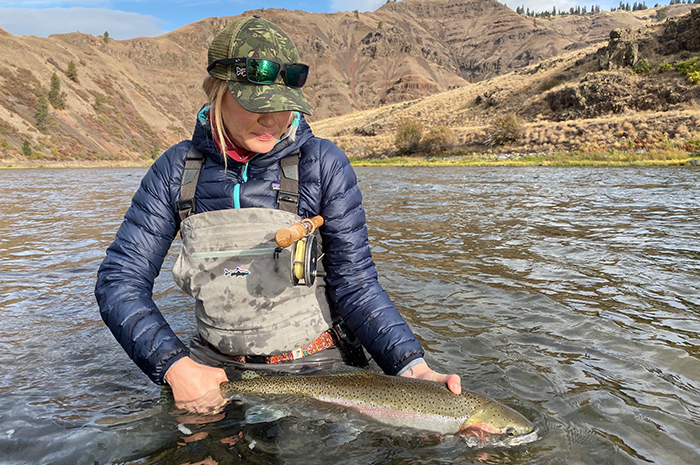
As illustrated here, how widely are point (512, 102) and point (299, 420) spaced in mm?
68706

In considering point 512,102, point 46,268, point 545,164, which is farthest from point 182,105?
point 46,268

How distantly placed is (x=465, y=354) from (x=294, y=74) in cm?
290

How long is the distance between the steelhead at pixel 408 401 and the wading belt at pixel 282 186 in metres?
1.07

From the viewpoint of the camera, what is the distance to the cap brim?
2.51 metres

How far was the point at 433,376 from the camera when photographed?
8.82ft

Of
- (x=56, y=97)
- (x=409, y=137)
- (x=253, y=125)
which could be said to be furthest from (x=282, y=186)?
(x=56, y=97)

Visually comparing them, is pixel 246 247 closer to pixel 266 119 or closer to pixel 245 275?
pixel 245 275

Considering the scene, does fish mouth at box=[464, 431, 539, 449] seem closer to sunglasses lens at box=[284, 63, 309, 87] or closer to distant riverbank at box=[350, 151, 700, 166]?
sunglasses lens at box=[284, 63, 309, 87]

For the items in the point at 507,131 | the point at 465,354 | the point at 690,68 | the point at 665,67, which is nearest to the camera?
the point at 465,354

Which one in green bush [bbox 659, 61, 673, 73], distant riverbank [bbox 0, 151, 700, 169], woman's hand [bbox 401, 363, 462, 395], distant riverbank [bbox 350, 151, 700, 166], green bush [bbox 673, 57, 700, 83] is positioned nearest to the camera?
woman's hand [bbox 401, 363, 462, 395]

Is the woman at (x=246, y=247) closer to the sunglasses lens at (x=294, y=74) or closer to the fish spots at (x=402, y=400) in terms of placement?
the sunglasses lens at (x=294, y=74)

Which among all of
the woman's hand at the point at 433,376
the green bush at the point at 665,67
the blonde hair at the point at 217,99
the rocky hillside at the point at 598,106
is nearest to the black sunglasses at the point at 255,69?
the blonde hair at the point at 217,99

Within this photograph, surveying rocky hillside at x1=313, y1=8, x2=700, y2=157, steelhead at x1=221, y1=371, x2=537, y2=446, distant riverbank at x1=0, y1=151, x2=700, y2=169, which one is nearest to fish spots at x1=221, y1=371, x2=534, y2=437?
A: steelhead at x1=221, y1=371, x2=537, y2=446

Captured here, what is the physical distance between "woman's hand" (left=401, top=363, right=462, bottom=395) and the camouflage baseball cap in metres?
1.65
